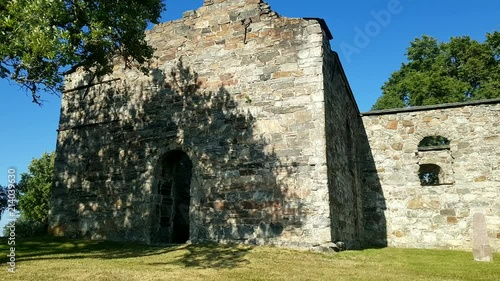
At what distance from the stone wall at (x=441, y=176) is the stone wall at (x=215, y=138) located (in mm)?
2411

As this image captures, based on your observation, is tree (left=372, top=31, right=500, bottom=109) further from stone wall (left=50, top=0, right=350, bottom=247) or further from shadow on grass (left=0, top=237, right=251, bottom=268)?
shadow on grass (left=0, top=237, right=251, bottom=268)

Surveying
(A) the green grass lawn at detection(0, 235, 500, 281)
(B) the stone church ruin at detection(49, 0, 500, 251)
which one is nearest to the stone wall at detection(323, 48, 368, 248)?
(B) the stone church ruin at detection(49, 0, 500, 251)

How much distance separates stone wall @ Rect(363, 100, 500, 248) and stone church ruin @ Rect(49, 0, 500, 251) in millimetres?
36

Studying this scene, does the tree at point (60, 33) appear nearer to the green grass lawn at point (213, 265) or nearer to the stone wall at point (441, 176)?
the green grass lawn at point (213, 265)

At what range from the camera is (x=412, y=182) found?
12898 millimetres

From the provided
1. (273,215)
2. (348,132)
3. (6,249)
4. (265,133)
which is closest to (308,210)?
(273,215)

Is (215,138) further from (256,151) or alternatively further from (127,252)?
A: (127,252)

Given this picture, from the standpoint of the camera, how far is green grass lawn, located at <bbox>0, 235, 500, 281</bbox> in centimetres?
575

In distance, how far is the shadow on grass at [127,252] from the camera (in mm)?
7137

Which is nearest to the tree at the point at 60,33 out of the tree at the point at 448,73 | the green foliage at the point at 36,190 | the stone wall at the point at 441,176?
the stone wall at the point at 441,176

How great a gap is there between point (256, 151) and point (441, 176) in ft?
26.1

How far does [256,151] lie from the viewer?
9359mm

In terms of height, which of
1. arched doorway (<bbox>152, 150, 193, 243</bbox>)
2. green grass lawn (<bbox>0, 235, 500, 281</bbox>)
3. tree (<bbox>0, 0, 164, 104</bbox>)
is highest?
tree (<bbox>0, 0, 164, 104</bbox>)

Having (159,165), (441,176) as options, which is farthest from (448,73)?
(159,165)
